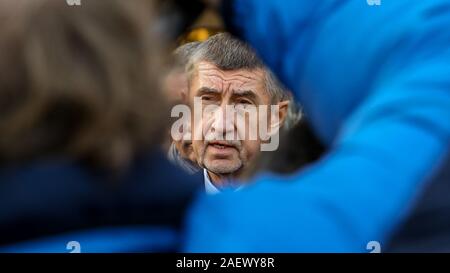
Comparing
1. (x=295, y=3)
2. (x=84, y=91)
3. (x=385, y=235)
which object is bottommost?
(x=385, y=235)

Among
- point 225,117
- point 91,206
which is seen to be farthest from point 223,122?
point 91,206

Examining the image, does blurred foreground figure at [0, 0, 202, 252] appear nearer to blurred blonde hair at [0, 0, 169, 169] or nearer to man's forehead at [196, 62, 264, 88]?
blurred blonde hair at [0, 0, 169, 169]

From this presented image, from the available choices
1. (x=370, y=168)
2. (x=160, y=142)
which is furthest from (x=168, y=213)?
(x=370, y=168)

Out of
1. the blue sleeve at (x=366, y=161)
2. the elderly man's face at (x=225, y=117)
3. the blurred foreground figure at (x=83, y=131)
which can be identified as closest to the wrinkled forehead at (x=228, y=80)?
the elderly man's face at (x=225, y=117)

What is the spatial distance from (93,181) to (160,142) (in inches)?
3.0

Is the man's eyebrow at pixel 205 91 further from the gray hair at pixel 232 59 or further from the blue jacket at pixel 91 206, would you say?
the blue jacket at pixel 91 206

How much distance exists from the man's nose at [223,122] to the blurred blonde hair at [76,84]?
1.92ft

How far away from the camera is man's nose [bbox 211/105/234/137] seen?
1.47m

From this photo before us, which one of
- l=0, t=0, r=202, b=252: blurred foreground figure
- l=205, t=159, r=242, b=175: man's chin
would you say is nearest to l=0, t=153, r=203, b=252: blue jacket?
l=0, t=0, r=202, b=252: blurred foreground figure

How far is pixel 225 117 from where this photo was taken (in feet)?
4.83

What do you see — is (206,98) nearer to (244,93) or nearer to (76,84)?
(244,93)

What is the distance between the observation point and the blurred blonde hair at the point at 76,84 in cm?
83

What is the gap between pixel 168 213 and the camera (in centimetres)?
89
